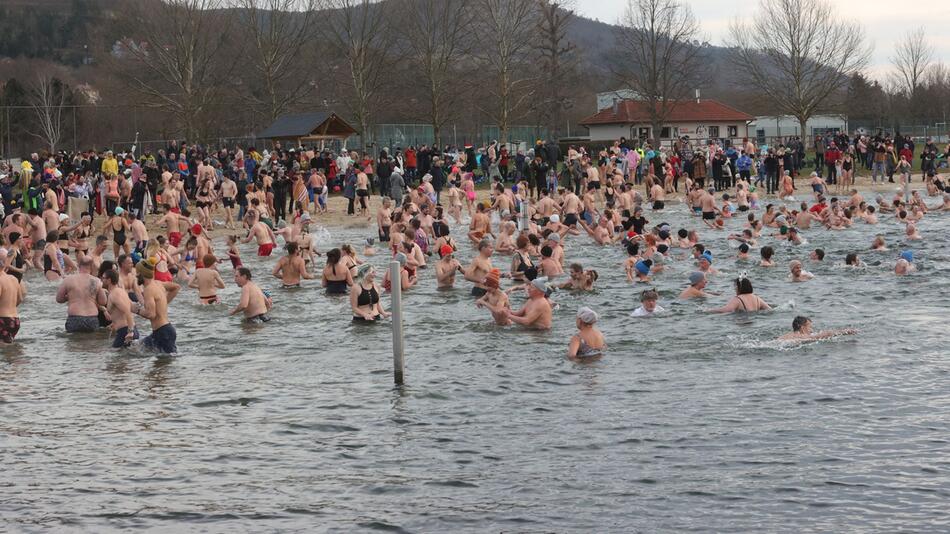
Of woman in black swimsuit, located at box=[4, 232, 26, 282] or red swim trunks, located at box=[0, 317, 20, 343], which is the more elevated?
woman in black swimsuit, located at box=[4, 232, 26, 282]

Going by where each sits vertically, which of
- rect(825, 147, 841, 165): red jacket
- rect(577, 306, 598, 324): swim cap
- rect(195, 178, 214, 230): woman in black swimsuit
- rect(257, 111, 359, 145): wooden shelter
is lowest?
rect(577, 306, 598, 324): swim cap

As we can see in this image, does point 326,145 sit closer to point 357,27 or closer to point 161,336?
point 357,27

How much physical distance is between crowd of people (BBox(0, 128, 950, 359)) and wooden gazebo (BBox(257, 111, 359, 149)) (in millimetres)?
2216

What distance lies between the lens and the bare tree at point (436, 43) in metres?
51.4

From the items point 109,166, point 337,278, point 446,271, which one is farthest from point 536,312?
point 109,166

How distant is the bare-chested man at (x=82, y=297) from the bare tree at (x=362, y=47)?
3252 cm

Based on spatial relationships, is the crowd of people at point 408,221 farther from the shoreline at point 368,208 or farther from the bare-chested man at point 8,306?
the shoreline at point 368,208

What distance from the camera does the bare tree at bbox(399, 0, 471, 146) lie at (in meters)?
51.4

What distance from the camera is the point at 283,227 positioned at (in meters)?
26.8

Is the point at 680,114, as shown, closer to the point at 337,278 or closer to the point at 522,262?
the point at 522,262

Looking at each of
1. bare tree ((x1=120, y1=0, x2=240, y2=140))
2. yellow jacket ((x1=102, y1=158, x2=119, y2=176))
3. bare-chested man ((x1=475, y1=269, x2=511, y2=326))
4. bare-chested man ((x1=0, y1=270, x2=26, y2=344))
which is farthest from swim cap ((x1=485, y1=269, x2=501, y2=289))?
bare tree ((x1=120, y1=0, x2=240, y2=140))

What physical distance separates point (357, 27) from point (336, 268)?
1423 inches

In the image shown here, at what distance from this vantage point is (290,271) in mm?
19812

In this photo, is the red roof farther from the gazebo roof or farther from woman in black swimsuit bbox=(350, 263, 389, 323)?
woman in black swimsuit bbox=(350, 263, 389, 323)
